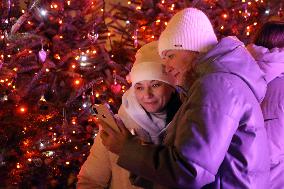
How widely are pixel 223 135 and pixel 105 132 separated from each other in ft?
2.33

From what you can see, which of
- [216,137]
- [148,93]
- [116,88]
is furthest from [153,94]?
[116,88]

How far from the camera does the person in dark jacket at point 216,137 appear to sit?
159 centimetres

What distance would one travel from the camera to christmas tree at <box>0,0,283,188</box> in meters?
3.78

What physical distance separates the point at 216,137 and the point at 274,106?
45.1 inches

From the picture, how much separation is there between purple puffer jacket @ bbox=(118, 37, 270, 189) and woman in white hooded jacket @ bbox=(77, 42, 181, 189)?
2.13 ft

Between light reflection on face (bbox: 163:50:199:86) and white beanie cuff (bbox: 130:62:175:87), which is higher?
light reflection on face (bbox: 163:50:199:86)

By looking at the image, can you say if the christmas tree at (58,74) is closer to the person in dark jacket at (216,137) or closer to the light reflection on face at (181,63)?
the light reflection on face at (181,63)

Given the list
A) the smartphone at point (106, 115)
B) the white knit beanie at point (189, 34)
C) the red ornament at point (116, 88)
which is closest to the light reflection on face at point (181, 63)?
the white knit beanie at point (189, 34)

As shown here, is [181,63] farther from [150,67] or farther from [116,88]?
[116,88]

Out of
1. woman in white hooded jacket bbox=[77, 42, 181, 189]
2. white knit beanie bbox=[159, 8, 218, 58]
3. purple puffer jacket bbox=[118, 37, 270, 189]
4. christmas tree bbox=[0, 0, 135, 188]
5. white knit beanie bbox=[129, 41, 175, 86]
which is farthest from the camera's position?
christmas tree bbox=[0, 0, 135, 188]

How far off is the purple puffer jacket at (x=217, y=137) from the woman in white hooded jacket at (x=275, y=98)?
0.80m

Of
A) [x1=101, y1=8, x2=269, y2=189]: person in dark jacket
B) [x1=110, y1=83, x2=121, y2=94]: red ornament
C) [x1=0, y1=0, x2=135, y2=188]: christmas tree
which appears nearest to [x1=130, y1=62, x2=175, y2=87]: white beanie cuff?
[x1=101, y1=8, x2=269, y2=189]: person in dark jacket

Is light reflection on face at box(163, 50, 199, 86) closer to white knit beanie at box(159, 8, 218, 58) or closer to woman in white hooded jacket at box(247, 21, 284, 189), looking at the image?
white knit beanie at box(159, 8, 218, 58)

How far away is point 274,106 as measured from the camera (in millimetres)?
2578
